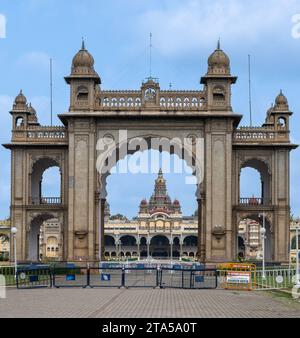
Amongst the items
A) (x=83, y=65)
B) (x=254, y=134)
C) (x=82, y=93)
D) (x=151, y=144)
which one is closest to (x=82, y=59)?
(x=83, y=65)

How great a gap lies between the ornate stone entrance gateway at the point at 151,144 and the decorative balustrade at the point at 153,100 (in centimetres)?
7

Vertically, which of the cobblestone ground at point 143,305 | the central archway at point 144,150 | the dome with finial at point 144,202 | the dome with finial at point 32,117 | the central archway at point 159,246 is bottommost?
the central archway at point 159,246

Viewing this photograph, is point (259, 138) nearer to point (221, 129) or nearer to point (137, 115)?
point (221, 129)

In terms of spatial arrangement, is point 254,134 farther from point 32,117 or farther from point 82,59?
point 32,117

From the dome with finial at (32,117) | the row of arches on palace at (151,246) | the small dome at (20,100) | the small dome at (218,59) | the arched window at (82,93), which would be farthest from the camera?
the row of arches on palace at (151,246)

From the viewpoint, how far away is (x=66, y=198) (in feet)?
178

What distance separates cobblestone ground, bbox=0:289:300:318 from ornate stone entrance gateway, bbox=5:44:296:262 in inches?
888

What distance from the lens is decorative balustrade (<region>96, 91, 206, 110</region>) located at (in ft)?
176

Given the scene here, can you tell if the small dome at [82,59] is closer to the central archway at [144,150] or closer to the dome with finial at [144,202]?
the central archway at [144,150]

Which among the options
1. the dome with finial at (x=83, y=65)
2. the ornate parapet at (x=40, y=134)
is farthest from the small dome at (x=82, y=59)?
the ornate parapet at (x=40, y=134)

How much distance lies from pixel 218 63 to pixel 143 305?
3282 cm

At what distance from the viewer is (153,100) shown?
54000mm

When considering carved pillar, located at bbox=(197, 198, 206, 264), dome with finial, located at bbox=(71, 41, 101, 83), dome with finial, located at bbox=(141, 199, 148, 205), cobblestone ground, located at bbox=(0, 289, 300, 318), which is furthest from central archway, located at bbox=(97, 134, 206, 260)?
dome with finial, located at bbox=(141, 199, 148, 205)

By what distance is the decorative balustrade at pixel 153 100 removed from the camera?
53.8m
